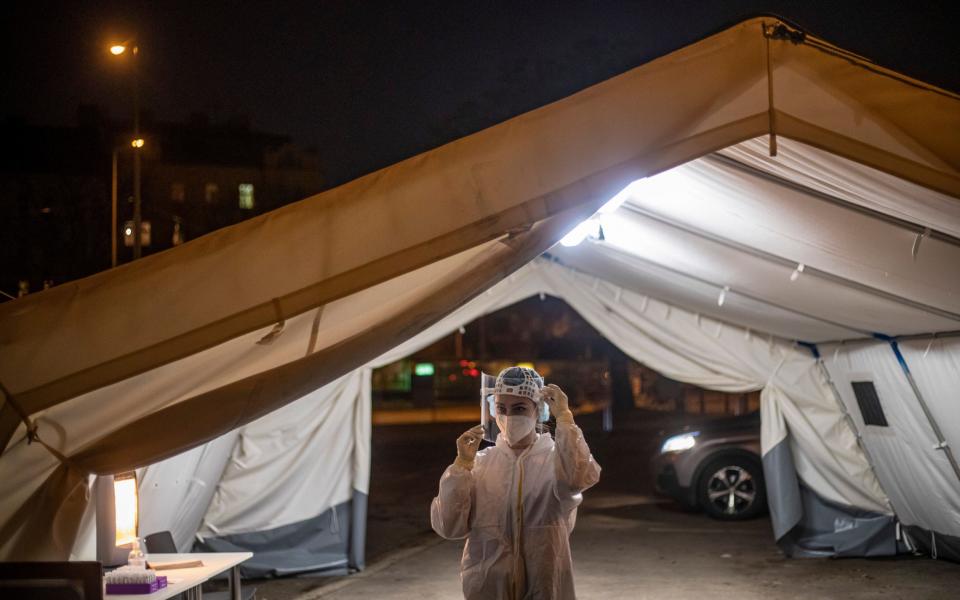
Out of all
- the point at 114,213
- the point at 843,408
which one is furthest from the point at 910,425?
the point at 114,213

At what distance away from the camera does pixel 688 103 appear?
3.29 metres

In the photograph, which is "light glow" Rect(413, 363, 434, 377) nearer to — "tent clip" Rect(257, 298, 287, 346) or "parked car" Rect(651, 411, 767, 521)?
"parked car" Rect(651, 411, 767, 521)

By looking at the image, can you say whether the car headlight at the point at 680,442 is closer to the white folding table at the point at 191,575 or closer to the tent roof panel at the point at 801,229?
the tent roof panel at the point at 801,229

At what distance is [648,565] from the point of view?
9.91m

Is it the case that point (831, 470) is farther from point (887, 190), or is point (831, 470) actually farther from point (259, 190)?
point (259, 190)

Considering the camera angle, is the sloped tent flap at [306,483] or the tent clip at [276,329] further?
the sloped tent flap at [306,483]

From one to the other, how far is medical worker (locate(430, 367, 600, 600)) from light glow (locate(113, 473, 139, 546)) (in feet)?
7.21

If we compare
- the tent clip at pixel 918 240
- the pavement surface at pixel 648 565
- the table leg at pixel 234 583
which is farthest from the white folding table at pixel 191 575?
the tent clip at pixel 918 240

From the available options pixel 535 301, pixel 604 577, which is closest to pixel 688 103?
pixel 604 577

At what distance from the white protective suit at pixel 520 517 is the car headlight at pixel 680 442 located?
859 cm

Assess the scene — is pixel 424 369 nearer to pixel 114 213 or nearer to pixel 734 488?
pixel 114 213

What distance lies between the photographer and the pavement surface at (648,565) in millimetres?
8719

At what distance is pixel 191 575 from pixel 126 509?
0.53 metres

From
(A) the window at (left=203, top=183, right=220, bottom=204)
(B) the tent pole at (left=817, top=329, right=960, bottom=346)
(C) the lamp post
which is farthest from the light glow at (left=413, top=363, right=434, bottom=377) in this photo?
(B) the tent pole at (left=817, top=329, right=960, bottom=346)
